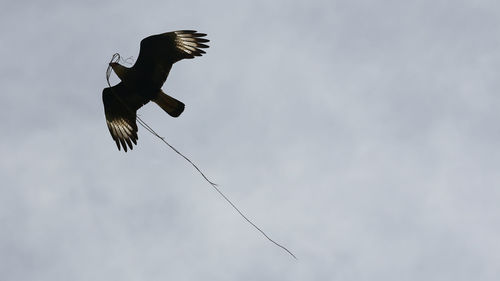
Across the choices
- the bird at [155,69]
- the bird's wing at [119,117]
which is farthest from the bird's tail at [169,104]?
the bird's wing at [119,117]

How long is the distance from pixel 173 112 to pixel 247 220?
5.77m

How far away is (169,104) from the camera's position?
12164 millimetres

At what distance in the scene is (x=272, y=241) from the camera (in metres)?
6.89

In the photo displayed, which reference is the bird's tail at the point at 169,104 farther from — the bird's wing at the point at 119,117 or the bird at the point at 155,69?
the bird's wing at the point at 119,117

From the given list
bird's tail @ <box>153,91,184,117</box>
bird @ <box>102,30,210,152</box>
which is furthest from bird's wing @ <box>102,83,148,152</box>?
bird's tail @ <box>153,91,184,117</box>

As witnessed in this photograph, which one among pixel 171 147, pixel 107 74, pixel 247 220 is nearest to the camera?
pixel 247 220

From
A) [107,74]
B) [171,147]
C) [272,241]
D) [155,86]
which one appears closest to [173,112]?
[155,86]

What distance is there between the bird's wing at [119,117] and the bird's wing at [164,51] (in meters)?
0.92

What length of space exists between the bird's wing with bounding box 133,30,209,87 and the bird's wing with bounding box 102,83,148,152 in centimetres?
92

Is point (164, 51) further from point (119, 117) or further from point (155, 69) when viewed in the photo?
point (119, 117)

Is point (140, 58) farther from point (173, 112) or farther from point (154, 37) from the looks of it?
point (173, 112)

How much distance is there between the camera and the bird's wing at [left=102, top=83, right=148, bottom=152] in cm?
1301

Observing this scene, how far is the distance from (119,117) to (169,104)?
1.93 m

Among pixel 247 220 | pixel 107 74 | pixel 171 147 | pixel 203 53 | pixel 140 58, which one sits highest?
pixel 203 53
